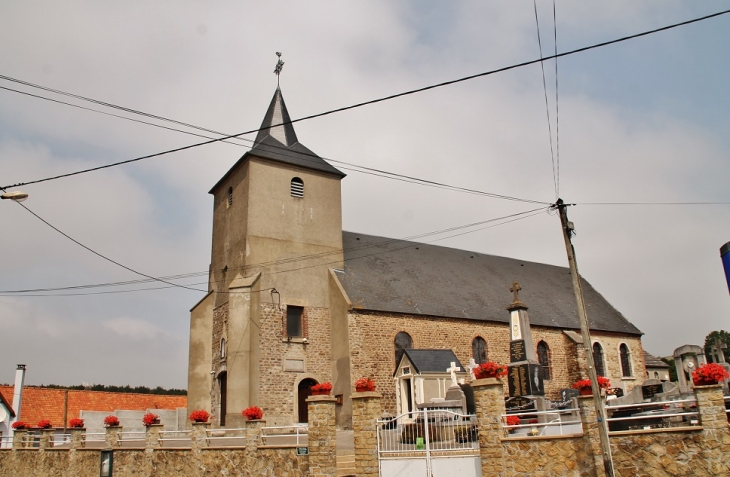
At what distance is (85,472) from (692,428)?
620 inches

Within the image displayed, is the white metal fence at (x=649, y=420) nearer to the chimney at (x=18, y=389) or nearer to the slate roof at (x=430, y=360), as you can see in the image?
the slate roof at (x=430, y=360)

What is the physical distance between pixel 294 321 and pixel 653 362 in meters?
24.6

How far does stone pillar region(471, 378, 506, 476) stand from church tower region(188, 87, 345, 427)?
11.0 metres

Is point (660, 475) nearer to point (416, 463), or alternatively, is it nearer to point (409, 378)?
point (416, 463)

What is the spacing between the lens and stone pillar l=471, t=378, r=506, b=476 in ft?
36.0

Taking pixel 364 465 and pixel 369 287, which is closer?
pixel 364 465

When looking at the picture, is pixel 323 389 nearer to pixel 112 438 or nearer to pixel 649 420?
pixel 649 420

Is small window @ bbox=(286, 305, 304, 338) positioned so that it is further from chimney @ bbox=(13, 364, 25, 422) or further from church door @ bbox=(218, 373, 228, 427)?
chimney @ bbox=(13, 364, 25, 422)

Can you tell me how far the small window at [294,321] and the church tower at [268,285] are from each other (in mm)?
40

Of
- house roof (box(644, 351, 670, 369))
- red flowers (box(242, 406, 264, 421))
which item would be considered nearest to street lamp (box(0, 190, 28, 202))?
red flowers (box(242, 406, 264, 421))

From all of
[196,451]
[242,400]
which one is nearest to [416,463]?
[196,451]

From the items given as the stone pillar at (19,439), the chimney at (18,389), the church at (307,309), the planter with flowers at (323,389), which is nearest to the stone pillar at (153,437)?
the church at (307,309)

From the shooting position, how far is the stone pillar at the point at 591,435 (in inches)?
409

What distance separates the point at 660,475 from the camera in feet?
32.1
